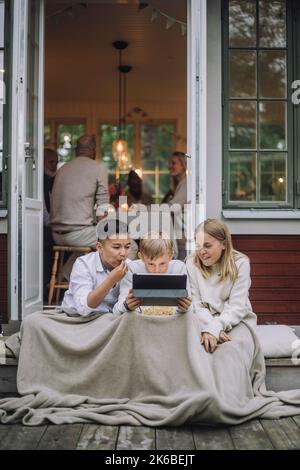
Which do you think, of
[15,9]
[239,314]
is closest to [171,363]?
[239,314]

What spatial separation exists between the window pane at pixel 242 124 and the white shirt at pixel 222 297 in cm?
138

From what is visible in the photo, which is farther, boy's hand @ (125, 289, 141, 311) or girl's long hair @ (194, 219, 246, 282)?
girl's long hair @ (194, 219, 246, 282)

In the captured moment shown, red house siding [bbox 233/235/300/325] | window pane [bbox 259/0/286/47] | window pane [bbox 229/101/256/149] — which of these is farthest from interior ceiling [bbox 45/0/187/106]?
red house siding [bbox 233/235/300/325]

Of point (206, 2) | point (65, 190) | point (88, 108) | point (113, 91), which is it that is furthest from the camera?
point (88, 108)

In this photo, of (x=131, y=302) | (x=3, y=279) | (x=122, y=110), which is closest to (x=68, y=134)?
(x=122, y=110)

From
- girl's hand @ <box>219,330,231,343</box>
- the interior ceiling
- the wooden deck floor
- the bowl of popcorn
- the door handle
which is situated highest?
the interior ceiling

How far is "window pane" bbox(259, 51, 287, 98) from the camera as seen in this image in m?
4.55

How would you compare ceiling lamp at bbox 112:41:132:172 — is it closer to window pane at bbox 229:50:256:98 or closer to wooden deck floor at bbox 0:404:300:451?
window pane at bbox 229:50:256:98

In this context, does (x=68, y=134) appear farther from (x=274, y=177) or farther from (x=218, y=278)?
(x=218, y=278)

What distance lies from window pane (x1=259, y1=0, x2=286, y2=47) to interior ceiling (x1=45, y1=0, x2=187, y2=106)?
26.6 inches

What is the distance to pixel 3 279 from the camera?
4.41 meters

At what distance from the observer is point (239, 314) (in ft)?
10.7

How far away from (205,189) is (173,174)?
1.65m

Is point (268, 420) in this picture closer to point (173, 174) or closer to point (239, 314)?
point (239, 314)
